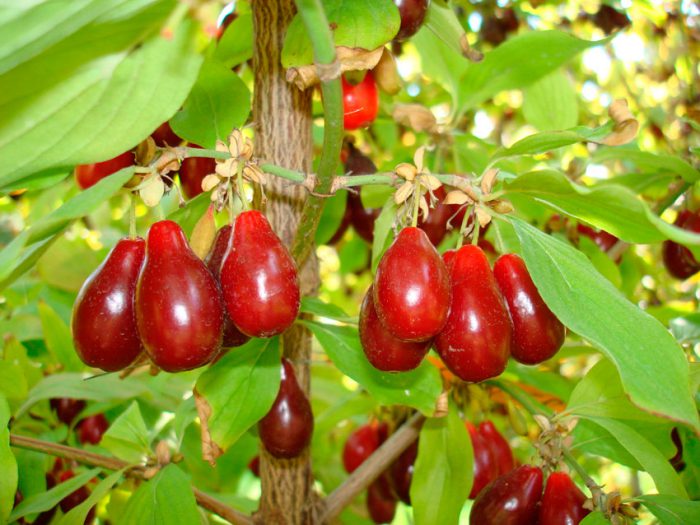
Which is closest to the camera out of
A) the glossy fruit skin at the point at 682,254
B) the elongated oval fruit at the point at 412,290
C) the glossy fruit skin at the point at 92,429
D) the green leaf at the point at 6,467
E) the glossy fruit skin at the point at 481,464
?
the elongated oval fruit at the point at 412,290

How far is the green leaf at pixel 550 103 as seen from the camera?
146cm

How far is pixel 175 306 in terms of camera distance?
71cm

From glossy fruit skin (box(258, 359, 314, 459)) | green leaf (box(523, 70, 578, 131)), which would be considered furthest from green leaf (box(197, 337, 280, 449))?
green leaf (box(523, 70, 578, 131))

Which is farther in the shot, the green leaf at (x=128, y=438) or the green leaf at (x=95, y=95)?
the green leaf at (x=128, y=438)

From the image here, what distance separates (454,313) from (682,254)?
2.87ft

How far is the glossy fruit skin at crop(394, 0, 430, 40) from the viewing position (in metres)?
0.92

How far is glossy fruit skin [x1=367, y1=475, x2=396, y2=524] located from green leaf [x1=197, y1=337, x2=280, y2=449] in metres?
0.66

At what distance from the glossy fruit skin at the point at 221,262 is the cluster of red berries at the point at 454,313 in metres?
0.15

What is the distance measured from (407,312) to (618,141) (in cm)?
30

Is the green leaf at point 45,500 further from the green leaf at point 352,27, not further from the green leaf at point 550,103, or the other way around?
the green leaf at point 550,103

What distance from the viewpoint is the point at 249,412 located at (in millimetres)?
975

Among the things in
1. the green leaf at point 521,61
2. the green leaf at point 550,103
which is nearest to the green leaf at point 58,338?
the green leaf at point 521,61

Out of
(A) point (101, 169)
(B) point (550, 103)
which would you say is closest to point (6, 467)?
(A) point (101, 169)

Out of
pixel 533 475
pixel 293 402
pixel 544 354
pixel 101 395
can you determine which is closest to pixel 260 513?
pixel 293 402
